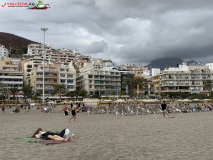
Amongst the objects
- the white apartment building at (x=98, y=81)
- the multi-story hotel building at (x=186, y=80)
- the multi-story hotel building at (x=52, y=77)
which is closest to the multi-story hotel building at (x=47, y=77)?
the multi-story hotel building at (x=52, y=77)

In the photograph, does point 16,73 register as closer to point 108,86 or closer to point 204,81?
point 108,86

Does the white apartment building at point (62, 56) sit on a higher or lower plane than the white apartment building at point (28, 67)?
higher

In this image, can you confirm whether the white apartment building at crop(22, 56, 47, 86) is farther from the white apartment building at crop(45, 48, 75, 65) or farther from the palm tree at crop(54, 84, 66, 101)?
the white apartment building at crop(45, 48, 75, 65)

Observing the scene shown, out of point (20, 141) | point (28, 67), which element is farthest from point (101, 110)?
point (28, 67)

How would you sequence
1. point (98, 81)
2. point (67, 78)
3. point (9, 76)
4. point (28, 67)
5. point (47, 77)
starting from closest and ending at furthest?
point (47, 77) < point (9, 76) < point (67, 78) < point (98, 81) < point (28, 67)

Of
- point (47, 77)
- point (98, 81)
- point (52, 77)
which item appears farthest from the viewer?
point (98, 81)

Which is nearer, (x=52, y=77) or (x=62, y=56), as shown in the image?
(x=52, y=77)

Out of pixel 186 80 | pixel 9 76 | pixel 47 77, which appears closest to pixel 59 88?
pixel 47 77

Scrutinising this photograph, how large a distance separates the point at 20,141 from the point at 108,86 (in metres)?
84.0

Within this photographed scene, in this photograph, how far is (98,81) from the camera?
91.2 meters

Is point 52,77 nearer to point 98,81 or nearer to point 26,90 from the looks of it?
point 26,90

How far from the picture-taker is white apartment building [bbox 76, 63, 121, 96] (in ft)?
294

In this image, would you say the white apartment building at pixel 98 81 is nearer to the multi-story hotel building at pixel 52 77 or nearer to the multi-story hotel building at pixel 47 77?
the multi-story hotel building at pixel 52 77

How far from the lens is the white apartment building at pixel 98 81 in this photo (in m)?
89.6
